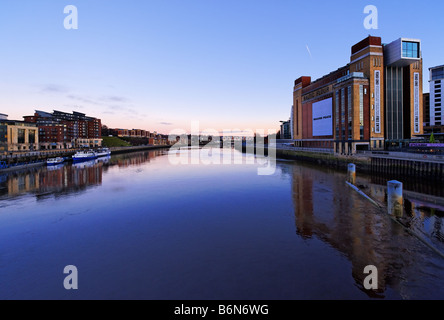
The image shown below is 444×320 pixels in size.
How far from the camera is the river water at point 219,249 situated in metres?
10.0

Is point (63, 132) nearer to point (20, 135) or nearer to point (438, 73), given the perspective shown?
point (20, 135)

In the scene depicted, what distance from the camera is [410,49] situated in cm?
5950

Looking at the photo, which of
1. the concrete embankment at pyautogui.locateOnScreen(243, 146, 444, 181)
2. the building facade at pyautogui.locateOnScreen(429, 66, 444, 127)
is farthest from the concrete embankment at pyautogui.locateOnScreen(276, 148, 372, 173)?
the building facade at pyautogui.locateOnScreen(429, 66, 444, 127)

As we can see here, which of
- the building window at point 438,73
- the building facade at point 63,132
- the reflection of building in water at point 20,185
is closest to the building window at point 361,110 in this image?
the reflection of building in water at point 20,185

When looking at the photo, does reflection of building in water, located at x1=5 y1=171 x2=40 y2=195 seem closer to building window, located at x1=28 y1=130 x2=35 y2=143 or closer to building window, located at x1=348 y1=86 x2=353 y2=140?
building window, located at x1=348 y1=86 x2=353 y2=140

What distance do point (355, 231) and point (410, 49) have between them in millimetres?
65781

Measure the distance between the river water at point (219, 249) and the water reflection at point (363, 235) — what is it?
6 cm

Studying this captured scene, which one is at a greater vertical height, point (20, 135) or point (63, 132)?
point (63, 132)

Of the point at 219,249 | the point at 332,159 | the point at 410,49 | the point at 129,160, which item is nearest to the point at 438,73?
the point at 410,49

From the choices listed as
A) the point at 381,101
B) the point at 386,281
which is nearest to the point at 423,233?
the point at 386,281

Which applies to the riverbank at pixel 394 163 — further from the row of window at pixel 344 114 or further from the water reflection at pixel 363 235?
the water reflection at pixel 363 235

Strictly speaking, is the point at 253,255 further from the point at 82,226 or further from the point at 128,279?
the point at 82,226

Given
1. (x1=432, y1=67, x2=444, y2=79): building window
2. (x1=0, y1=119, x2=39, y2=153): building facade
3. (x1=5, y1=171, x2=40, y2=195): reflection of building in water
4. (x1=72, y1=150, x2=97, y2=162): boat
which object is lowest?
(x1=5, y1=171, x2=40, y2=195): reflection of building in water

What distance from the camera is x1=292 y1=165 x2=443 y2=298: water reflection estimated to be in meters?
10.8
